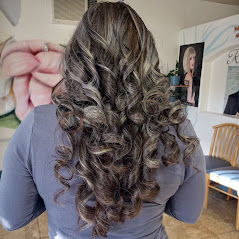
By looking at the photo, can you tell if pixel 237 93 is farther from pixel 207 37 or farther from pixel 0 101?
pixel 0 101

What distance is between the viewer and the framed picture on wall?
305 centimetres

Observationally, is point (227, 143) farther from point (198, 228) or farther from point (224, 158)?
point (198, 228)

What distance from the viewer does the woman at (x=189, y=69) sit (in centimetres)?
314

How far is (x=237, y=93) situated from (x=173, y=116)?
96.2 inches

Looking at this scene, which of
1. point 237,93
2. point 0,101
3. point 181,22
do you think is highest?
point 181,22

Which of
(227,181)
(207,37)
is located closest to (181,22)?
(207,37)

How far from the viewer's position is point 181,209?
2.58ft

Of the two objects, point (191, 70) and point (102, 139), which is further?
point (191, 70)

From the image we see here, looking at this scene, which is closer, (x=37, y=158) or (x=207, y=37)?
(x=37, y=158)

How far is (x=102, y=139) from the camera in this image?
0.54m

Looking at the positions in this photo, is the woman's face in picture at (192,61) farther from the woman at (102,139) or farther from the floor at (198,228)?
the woman at (102,139)

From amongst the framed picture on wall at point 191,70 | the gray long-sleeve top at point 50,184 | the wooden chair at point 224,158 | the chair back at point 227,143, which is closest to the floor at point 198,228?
the wooden chair at point 224,158

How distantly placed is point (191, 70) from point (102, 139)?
2891mm

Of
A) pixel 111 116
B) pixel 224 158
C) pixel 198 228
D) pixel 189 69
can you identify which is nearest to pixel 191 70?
pixel 189 69
